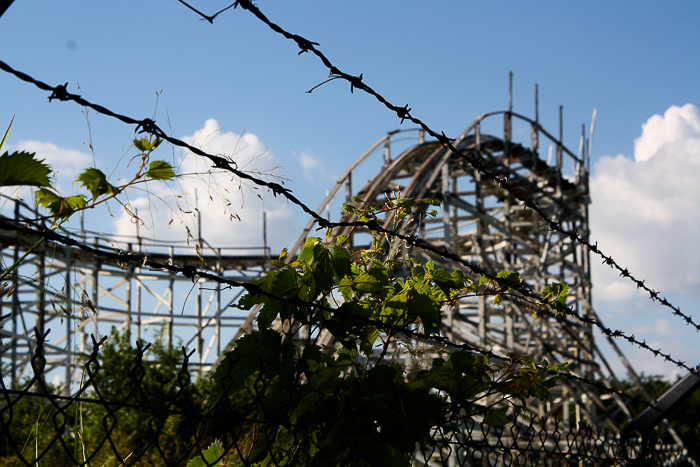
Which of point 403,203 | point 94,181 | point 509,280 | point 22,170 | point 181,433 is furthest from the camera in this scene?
point 181,433

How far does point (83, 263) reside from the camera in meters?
13.5

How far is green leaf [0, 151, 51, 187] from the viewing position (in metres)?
1.04

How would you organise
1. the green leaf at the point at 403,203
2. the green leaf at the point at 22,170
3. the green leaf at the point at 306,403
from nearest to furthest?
the green leaf at the point at 22,170 < the green leaf at the point at 306,403 < the green leaf at the point at 403,203

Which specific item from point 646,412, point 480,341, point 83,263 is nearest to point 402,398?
point 646,412

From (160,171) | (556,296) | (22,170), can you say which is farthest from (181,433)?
(22,170)

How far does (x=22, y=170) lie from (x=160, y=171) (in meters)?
0.27

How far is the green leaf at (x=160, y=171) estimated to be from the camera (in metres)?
1.26

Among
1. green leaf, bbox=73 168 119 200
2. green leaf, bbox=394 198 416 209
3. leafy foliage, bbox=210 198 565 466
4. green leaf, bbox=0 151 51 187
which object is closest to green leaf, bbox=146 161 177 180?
green leaf, bbox=73 168 119 200

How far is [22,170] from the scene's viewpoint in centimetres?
105

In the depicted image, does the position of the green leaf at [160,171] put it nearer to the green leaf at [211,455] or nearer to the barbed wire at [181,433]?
the barbed wire at [181,433]

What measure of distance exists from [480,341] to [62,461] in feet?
18.5

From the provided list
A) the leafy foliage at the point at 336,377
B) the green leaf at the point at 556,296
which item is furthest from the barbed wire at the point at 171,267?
the green leaf at the point at 556,296

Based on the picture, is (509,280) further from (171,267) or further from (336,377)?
(171,267)

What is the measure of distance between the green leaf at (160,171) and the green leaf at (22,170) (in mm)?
208
